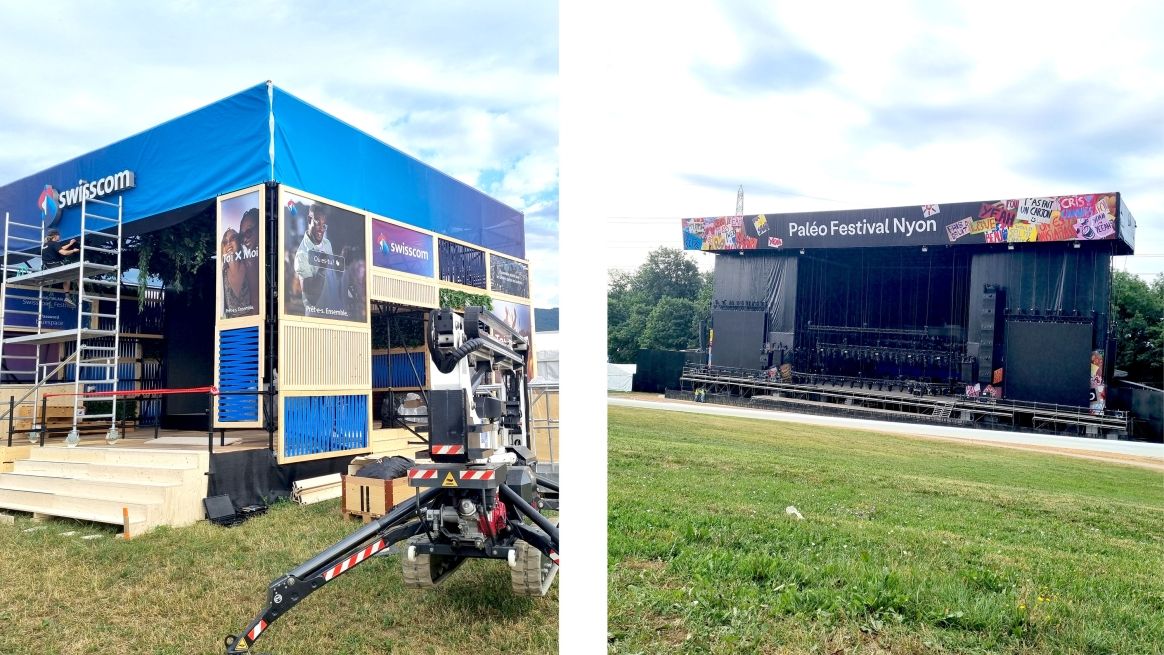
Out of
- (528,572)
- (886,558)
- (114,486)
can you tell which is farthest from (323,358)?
(886,558)

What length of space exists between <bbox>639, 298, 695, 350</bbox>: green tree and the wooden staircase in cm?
384

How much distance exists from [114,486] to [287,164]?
2.12 meters

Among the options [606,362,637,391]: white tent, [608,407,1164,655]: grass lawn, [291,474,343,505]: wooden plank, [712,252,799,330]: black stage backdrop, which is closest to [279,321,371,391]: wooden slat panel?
[291,474,343,505]: wooden plank

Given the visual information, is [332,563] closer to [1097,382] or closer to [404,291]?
[404,291]

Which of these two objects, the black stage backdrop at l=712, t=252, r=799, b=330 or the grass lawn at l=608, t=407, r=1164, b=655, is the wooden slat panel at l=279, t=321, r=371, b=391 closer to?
the grass lawn at l=608, t=407, r=1164, b=655

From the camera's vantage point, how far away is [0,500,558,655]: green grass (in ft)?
7.07

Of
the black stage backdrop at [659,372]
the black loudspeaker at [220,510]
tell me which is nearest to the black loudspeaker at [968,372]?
the black stage backdrop at [659,372]

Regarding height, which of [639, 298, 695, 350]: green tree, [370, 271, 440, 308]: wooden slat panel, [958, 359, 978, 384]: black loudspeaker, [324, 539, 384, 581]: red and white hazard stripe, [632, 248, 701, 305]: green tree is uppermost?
[632, 248, 701, 305]: green tree

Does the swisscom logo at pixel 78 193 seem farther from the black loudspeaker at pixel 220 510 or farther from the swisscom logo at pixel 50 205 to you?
the black loudspeaker at pixel 220 510

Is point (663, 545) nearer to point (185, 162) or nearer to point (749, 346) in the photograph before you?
point (185, 162)

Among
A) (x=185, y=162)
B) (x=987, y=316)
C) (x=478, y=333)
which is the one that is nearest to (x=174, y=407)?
(x=185, y=162)

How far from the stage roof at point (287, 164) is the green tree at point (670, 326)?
8.99 feet

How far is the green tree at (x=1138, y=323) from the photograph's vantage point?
338 centimetres

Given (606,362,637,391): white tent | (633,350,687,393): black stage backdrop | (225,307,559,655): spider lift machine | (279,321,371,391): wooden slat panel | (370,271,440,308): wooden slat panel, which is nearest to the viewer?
(225,307,559,655): spider lift machine
